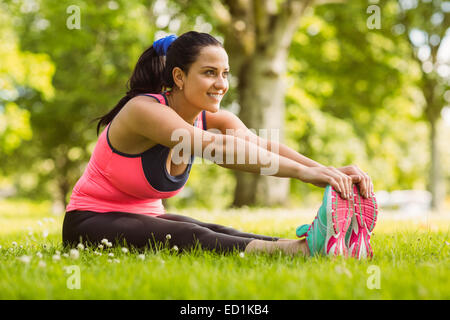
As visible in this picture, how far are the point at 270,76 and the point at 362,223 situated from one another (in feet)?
26.7

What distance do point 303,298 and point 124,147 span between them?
1.76 metres

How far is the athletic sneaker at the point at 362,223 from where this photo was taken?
2.87 m

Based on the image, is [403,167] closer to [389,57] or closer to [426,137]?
[426,137]

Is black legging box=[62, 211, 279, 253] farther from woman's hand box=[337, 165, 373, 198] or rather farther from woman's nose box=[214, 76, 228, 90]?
woman's nose box=[214, 76, 228, 90]

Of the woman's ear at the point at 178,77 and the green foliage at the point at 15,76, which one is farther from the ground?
the green foliage at the point at 15,76

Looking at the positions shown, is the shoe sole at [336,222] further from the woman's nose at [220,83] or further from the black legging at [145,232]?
the woman's nose at [220,83]

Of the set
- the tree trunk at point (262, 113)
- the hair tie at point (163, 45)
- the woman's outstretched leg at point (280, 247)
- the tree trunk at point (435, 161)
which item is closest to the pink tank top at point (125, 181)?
the hair tie at point (163, 45)

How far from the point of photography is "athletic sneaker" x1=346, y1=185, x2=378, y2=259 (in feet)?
9.42

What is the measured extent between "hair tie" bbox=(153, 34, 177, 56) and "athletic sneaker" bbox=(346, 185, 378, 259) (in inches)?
67.3

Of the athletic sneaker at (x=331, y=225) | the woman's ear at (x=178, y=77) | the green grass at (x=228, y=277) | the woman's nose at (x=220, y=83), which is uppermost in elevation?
the woman's ear at (x=178, y=77)

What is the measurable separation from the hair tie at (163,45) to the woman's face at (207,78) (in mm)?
384

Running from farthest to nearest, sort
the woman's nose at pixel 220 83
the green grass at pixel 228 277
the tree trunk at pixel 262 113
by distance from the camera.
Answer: the tree trunk at pixel 262 113, the woman's nose at pixel 220 83, the green grass at pixel 228 277

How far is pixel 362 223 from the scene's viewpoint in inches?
114

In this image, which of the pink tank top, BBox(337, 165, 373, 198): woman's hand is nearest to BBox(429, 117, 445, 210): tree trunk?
BBox(337, 165, 373, 198): woman's hand
